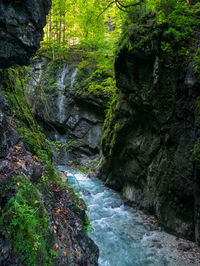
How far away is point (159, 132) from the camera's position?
266 inches

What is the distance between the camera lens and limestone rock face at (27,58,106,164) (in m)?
16.9

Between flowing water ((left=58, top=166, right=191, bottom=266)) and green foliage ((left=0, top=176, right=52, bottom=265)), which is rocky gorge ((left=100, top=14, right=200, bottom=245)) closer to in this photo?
flowing water ((left=58, top=166, right=191, bottom=266))

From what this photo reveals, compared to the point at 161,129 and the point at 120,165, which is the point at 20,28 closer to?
the point at 161,129

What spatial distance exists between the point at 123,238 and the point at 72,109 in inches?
540

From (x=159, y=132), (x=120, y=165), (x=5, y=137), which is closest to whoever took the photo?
(x=5, y=137)

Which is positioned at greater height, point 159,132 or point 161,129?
point 161,129

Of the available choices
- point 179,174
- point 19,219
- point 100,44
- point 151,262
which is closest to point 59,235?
point 19,219

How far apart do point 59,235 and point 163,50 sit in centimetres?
622

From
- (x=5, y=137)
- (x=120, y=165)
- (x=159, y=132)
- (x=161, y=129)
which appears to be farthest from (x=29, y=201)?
(x=120, y=165)

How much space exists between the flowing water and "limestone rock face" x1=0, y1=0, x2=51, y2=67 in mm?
2942

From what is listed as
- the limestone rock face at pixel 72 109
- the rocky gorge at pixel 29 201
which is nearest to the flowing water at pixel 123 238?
the rocky gorge at pixel 29 201

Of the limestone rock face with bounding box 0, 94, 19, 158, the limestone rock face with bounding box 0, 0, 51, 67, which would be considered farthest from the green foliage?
the limestone rock face with bounding box 0, 0, 51, 67

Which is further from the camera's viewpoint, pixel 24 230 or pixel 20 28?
pixel 20 28

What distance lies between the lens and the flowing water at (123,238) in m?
4.82
